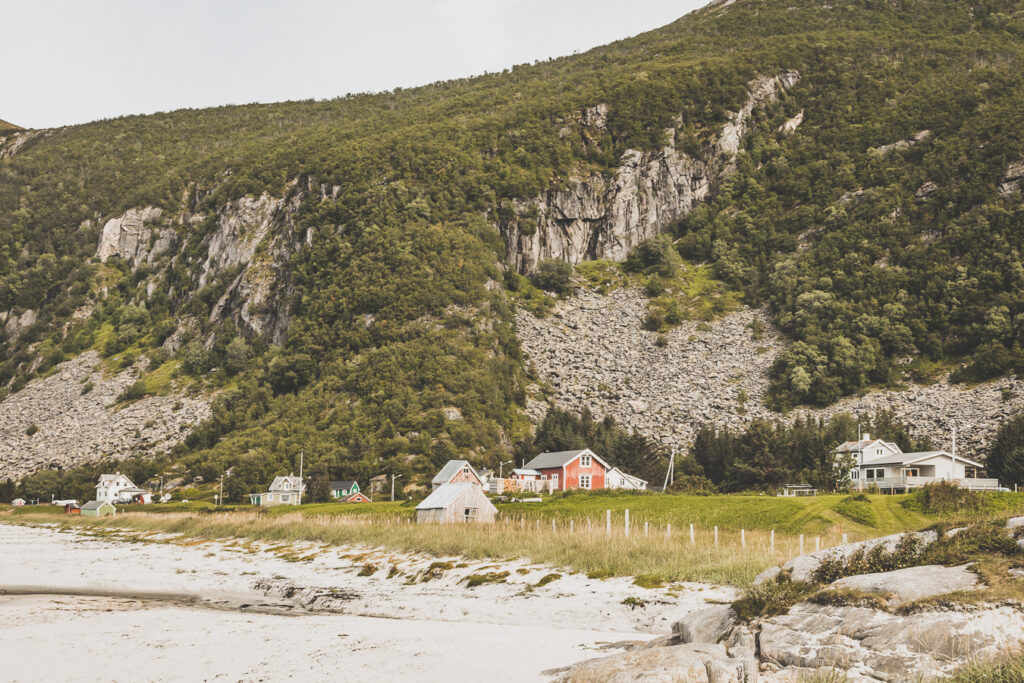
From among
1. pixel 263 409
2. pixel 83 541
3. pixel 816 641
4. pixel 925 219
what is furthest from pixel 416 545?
pixel 925 219

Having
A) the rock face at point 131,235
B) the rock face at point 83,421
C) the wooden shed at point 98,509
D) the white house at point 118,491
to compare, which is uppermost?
the rock face at point 131,235

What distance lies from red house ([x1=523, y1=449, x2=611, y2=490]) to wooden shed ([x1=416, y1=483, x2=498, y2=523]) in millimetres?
26532

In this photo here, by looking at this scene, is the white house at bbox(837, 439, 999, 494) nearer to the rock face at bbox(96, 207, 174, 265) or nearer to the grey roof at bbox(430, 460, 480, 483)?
the grey roof at bbox(430, 460, 480, 483)

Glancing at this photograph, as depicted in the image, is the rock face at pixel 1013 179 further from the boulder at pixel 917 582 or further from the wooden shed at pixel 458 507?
the boulder at pixel 917 582

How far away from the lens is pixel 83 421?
11994 centimetres

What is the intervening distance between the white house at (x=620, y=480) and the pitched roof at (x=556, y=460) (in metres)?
1.45

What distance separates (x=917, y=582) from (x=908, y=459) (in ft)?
187

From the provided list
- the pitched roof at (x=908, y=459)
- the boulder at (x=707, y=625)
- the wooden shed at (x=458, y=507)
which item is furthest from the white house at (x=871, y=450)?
the boulder at (x=707, y=625)

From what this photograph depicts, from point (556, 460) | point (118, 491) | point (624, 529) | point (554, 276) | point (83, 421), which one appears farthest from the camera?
point (554, 276)

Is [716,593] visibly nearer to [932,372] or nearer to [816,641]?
[816,641]

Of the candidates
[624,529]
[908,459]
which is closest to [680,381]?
[908,459]

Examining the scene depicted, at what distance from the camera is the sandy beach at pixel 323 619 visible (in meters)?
17.1

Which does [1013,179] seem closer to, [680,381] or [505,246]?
[680,381]

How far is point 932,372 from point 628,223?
71.7m
